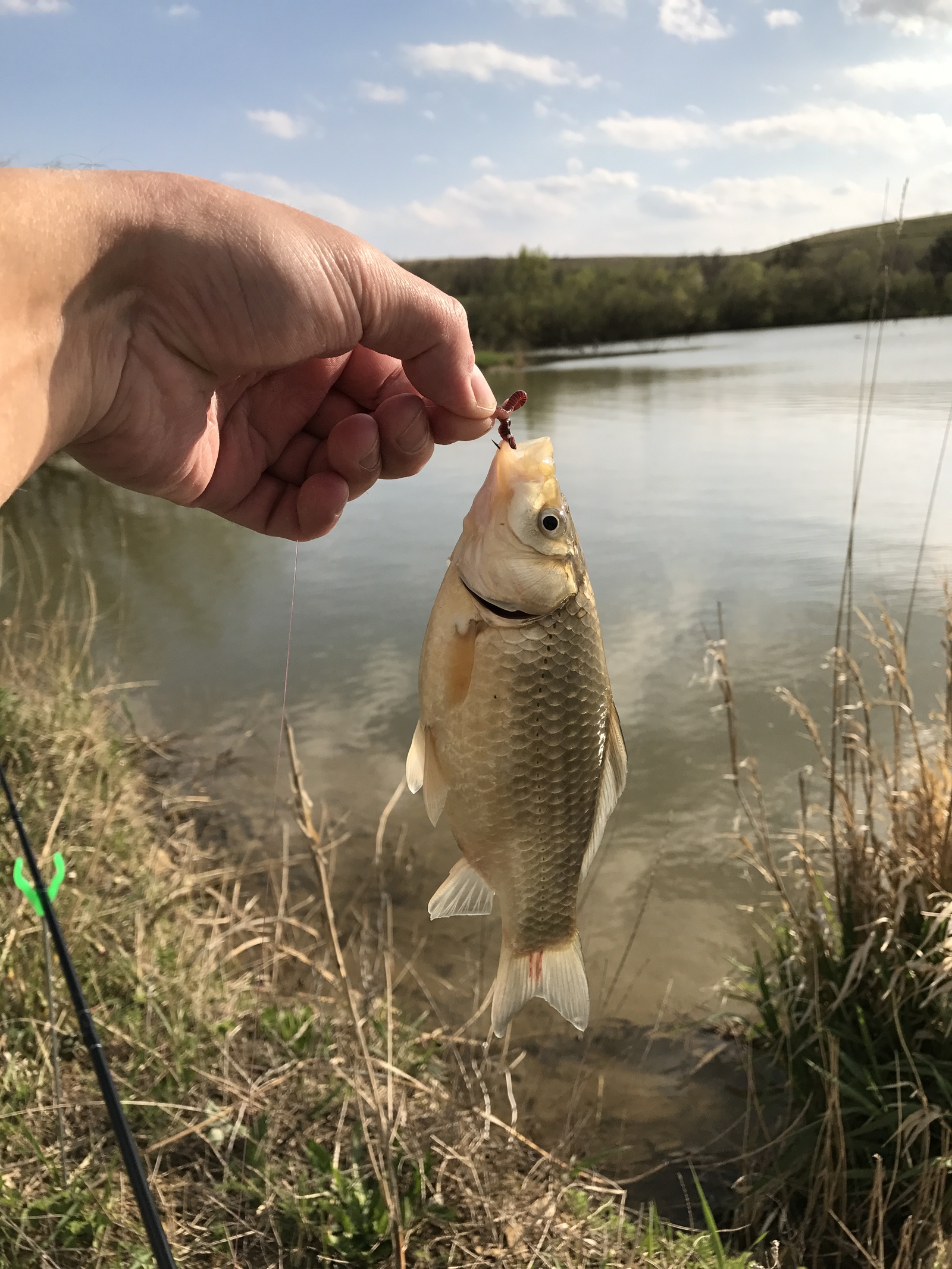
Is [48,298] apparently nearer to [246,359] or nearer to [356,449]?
[246,359]

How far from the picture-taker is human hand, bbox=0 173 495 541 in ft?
5.23

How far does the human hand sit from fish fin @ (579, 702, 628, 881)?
87 cm

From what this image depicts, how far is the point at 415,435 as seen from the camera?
7.08ft

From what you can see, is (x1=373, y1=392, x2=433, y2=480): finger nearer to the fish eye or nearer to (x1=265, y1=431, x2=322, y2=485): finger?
(x1=265, y1=431, x2=322, y2=485): finger

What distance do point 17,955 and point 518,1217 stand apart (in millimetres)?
2061

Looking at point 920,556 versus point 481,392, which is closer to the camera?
point 481,392

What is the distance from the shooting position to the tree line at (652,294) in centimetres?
3516

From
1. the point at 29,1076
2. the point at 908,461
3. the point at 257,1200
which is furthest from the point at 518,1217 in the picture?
the point at 908,461

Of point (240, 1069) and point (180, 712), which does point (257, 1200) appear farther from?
point (180, 712)

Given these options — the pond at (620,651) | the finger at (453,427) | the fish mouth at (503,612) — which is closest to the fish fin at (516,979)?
the fish mouth at (503,612)

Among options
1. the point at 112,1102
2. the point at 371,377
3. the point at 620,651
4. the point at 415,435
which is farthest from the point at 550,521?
the point at 620,651

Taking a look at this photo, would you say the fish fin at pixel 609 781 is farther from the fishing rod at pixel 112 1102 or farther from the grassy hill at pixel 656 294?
the grassy hill at pixel 656 294

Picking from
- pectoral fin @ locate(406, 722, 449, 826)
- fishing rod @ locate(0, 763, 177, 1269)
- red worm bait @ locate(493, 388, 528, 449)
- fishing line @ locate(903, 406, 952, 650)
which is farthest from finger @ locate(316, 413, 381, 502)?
fishing line @ locate(903, 406, 952, 650)

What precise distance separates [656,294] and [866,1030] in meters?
49.2
